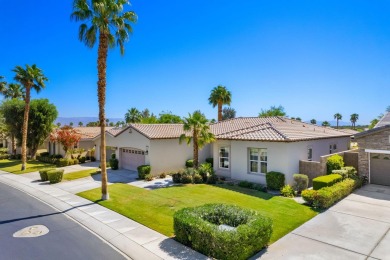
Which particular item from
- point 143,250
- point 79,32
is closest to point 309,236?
point 143,250

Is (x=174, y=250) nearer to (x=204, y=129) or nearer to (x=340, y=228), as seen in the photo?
(x=340, y=228)

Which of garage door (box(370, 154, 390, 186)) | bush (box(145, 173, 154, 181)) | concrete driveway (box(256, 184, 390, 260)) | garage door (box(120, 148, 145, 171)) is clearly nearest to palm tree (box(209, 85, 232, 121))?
garage door (box(120, 148, 145, 171))

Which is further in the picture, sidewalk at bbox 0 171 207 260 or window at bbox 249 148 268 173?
window at bbox 249 148 268 173

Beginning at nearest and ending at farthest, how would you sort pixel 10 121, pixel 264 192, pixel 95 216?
pixel 95 216 → pixel 264 192 → pixel 10 121

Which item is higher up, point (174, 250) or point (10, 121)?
point (10, 121)

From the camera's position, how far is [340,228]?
11.2 m

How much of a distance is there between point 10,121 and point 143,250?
38.0 metres

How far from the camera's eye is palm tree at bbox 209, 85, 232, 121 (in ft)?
144

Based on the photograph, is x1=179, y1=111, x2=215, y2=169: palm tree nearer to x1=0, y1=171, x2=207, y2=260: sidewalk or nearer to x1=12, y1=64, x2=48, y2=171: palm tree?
x1=0, y1=171, x2=207, y2=260: sidewalk

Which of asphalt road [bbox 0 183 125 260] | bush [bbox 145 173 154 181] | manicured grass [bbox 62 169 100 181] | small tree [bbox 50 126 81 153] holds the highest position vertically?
small tree [bbox 50 126 81 153]

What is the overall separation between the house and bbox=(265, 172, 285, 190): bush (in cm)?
665

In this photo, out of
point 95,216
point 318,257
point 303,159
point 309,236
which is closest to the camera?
point 318,257

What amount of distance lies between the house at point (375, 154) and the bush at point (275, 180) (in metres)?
6.65

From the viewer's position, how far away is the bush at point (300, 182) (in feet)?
54.7
